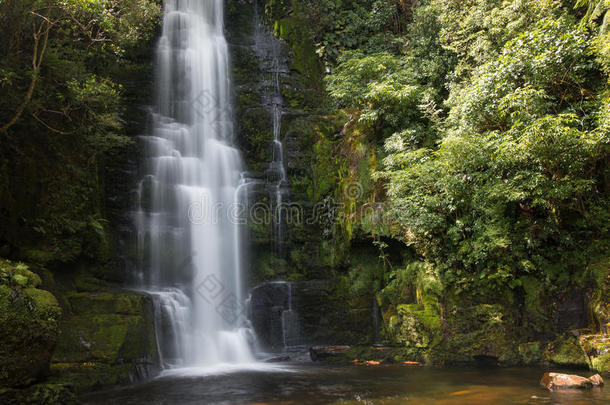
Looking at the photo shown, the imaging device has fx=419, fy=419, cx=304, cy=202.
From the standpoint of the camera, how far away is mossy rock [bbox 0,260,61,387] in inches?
226

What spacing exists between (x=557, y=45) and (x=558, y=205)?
3593 millimetres

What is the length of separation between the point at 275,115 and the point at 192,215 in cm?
512

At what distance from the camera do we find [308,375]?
28.6 feet

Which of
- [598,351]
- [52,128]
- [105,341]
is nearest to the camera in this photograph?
[105,341]

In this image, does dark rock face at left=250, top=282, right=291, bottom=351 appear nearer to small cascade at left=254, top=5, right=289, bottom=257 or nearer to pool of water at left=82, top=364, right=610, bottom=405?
small cascade at left=254, top=5, right=289, bottom=257

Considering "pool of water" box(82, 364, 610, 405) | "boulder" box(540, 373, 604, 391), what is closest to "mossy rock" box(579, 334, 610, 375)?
"pool of water" box(82, 364, 610, 405)

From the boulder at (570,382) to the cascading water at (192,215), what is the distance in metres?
6.77

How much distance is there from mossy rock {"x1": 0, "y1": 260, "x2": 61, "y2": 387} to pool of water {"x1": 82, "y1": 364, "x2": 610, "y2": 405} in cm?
124

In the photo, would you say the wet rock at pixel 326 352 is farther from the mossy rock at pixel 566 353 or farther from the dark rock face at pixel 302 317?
the mossy rock at pixel 566 353

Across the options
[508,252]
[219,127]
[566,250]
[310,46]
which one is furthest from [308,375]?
[310,46]

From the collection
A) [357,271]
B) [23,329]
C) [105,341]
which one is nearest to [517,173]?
[357,271]

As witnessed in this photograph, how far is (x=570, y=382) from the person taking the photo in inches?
266

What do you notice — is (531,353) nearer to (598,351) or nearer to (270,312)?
(598,351)

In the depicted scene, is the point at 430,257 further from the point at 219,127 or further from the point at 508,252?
the point at 219,127
